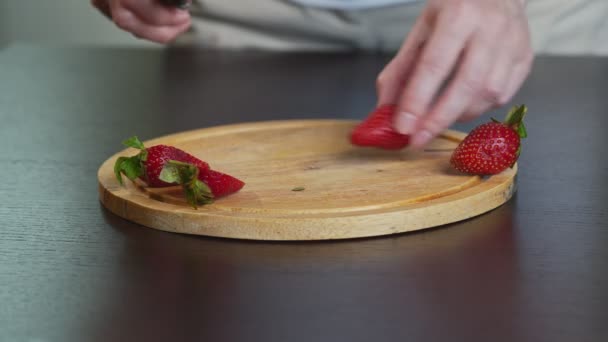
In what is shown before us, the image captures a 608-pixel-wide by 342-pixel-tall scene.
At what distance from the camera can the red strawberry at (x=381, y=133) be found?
115 cm

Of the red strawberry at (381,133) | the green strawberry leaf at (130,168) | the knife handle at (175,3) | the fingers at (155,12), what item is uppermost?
the knife handle at (175,3)

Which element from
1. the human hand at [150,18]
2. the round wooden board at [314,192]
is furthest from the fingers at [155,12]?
the round wooden board at [314,192]

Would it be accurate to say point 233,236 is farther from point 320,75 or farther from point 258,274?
point 320,75

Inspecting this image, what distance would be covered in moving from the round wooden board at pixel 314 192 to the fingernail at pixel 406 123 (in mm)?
54

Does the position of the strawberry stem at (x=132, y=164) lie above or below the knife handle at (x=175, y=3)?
below

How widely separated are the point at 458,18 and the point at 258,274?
383mm

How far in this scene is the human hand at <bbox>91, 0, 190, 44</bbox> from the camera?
1.58m

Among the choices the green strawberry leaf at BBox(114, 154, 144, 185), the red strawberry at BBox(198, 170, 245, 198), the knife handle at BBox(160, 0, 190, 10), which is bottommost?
the green strawberry leaf at BBox(114, 154, 144, 185)

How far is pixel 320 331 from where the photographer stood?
2.27 feet

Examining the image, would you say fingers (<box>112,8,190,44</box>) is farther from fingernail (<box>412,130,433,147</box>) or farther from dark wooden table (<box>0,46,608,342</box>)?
fingernail (<box>412,130,433,147</box>)

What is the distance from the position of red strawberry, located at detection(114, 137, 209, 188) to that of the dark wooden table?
0.05 meters

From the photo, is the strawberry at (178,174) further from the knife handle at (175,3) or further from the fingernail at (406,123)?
the knife handle at (175,3)

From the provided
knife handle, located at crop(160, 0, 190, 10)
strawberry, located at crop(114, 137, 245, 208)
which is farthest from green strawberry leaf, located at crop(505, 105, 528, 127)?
knife handle, located at crop(160, 0, 190, 10)

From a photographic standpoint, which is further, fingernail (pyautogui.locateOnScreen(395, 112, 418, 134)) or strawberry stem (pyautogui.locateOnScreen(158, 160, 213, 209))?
fingernail (pyautogui.locateOnScreen(395, 112, 418, 134))
